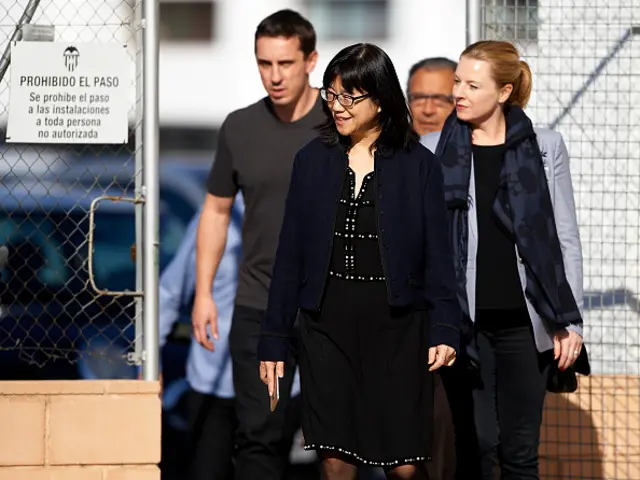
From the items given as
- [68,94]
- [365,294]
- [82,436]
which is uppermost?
[68,94]

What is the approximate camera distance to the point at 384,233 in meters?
4.55

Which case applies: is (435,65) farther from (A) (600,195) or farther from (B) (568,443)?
(B) (568,443)

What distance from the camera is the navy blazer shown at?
4.57m

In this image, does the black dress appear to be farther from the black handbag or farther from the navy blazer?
the black handbag

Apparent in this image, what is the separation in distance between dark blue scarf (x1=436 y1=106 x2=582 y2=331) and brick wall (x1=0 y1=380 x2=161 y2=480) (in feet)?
4.58

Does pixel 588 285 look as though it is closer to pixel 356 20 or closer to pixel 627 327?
pixel 627 327

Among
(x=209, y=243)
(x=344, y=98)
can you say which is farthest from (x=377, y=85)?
(x=209, y=243)

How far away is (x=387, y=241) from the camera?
454cm

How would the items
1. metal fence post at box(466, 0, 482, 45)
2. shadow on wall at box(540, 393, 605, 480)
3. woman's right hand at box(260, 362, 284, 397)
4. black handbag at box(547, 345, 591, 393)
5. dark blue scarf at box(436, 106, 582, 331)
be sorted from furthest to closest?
shadow on wall at box(540, 393, 605, 480)
metal fence post at box(466, 0, 482, 45)
black handbag at box(547, 345, 591, 393)
dark blue scarf at box(436, 106, 582, 331)
woman's right hand at box(260, 362, 284, 397)

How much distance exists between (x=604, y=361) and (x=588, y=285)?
37 centimetres

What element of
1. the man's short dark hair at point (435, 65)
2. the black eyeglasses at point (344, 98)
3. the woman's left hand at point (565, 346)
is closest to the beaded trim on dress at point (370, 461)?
the woman's left hand at point (565, 346)

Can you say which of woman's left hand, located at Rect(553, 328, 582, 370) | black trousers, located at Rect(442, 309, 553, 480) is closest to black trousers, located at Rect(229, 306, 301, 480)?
black trousers, located at Rect(442, 309, 553, 480)

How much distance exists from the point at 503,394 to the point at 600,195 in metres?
1.76

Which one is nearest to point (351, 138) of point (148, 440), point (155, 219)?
point (155, 219)
